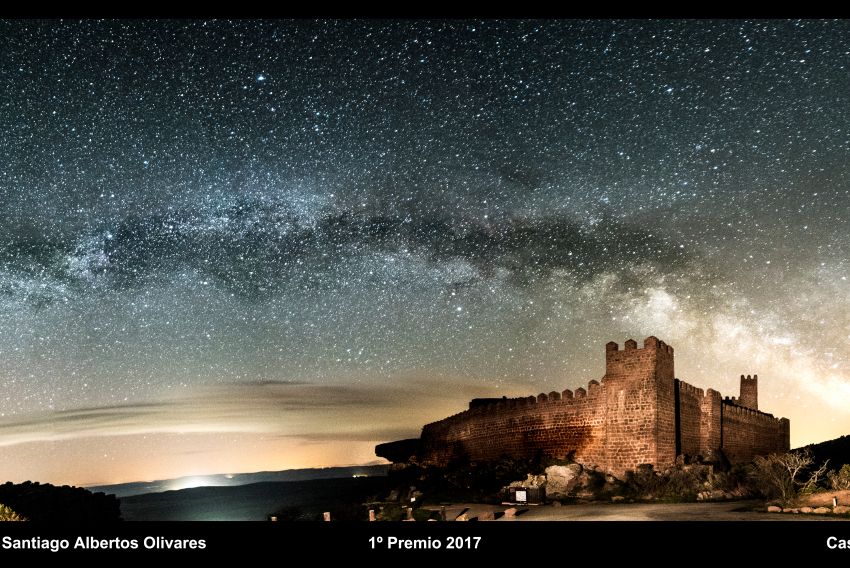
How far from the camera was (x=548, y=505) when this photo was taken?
75.7ft

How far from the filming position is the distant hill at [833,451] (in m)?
45.2

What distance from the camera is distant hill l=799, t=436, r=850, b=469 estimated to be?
4519 cm

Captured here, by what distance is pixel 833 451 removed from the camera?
50.4 m

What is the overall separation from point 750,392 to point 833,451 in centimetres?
834

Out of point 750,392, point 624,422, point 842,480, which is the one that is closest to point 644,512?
point 842,480

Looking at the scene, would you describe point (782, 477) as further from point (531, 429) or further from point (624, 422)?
point (531, 429)

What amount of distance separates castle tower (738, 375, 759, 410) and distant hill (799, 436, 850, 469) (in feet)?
17.4

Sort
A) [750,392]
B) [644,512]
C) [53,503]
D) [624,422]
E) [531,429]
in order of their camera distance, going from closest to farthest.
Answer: [644,512] → [624,422] → [531,429] → [53,503] → [750,392]

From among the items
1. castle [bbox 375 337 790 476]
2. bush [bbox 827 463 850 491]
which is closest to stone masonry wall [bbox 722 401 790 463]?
castle [bbox 375 337 790 476]

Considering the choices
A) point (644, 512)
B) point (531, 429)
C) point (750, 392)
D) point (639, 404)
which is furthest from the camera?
point (750, 392)
